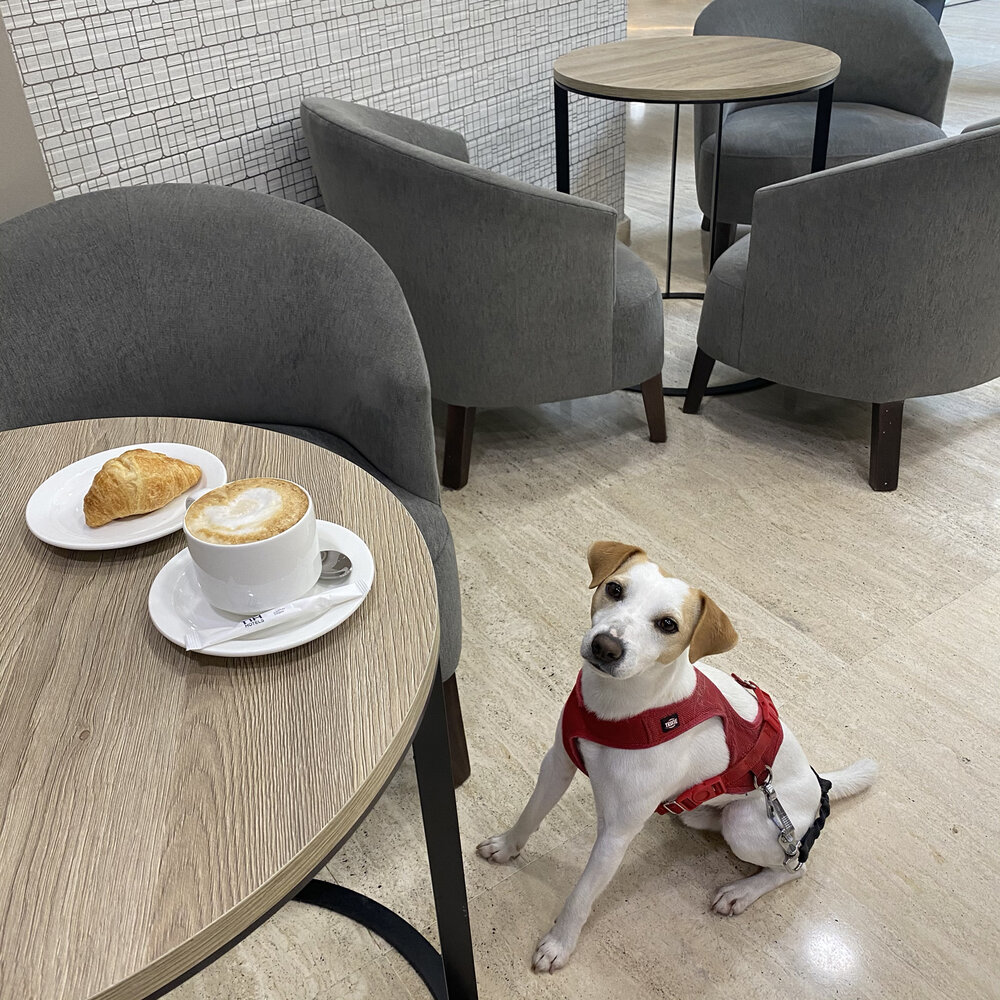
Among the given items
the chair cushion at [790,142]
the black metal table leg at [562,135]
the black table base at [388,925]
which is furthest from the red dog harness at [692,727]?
the chair cushion at [790,142]

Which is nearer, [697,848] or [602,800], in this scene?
[602,800]

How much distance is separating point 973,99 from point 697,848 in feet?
17.9

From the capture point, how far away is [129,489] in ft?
2.95

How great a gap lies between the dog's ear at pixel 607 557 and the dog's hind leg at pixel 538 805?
0.89ft

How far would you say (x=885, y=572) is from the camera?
1979 mm

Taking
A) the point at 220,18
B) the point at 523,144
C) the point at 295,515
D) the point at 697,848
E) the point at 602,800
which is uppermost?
the point at 220,18

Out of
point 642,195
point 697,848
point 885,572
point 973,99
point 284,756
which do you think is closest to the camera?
point 284,756

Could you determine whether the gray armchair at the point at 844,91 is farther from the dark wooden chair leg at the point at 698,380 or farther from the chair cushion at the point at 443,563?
the chair cushion at the point at 443,563

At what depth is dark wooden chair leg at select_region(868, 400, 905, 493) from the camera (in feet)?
7.13

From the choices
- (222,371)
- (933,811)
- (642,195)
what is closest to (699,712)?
(933,811)

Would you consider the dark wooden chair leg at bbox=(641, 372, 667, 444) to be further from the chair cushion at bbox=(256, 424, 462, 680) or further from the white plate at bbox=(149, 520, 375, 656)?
the white plate at bbox=(149, 520, 375, 656)

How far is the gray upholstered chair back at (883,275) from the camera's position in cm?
188

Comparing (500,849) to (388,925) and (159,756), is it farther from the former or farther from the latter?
(159,756)

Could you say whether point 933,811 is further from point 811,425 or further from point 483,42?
point 483,42
